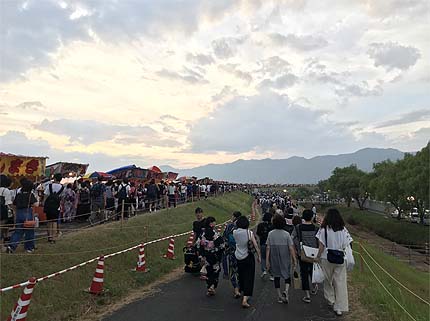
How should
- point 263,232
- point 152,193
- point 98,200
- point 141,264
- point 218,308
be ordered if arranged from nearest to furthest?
point 218,308 → point 263,232 → point 141,264 → point 98,200 → point 152,193

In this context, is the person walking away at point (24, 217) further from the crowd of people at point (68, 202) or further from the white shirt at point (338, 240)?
the white shirt at point (338, 240)

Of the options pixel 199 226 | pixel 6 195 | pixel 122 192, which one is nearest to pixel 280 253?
pixel 199 226

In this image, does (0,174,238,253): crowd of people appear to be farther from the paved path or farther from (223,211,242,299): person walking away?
(223,211,242,299): person walking away

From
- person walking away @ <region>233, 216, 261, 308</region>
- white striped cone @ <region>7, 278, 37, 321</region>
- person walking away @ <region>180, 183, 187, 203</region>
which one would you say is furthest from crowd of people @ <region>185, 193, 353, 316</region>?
person walking away @ <region>180, 183, 187, 203</region>

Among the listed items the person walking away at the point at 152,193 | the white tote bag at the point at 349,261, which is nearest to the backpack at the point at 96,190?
the person walking away at the point at 152,193

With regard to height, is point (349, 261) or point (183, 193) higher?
point (183, 193)

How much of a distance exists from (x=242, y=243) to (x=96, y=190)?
10476 mm

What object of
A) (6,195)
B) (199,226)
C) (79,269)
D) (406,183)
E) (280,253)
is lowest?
(79,269)

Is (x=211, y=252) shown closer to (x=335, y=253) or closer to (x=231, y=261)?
(x=231, y=261)

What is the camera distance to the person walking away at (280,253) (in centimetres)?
845

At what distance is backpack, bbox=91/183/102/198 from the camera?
54.7 feet

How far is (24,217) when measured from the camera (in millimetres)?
9727

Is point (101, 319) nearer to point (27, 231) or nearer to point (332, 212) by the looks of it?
point (27, 231)

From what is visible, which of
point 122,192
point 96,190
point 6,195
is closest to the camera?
point 6,195
